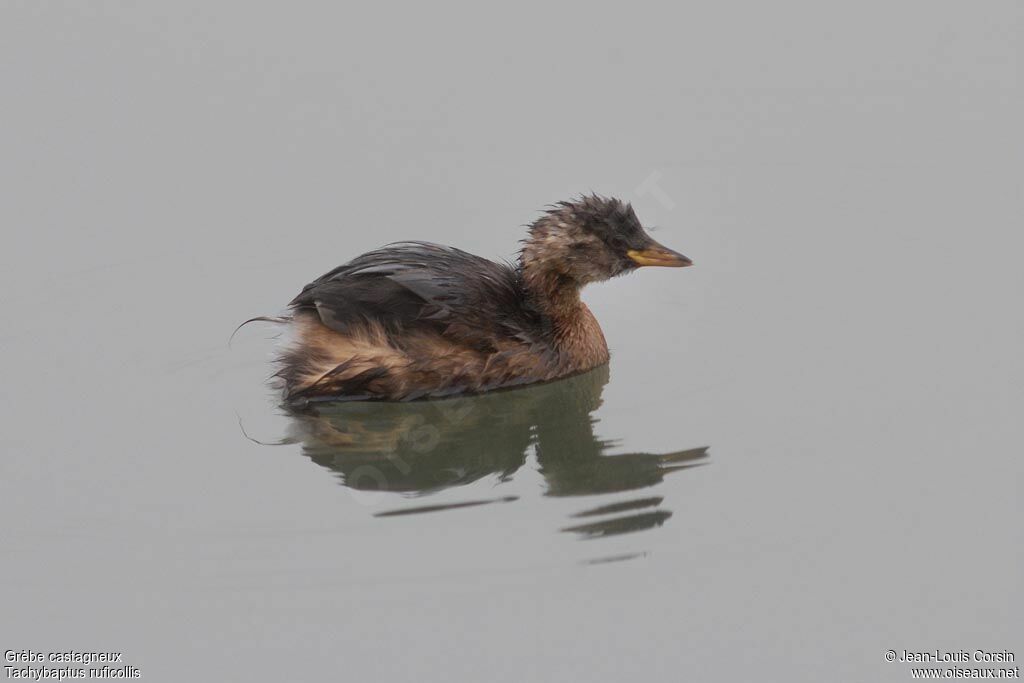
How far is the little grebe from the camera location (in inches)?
313

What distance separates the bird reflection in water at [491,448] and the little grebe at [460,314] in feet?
0.43

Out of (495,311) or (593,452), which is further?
(495,311)

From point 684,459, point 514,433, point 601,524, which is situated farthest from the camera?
point 514,433

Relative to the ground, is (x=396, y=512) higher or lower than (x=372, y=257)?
lower

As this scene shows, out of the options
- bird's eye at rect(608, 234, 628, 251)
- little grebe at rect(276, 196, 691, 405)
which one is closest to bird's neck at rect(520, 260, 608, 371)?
little grebe at rect(276, 196, 691, 405)

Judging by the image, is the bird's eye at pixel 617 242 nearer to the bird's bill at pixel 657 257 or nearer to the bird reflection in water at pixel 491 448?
the bird's bill at pixel 657 257

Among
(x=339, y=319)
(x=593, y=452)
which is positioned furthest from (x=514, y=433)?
(x=339, y=319)

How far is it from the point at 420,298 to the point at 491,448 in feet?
3.29

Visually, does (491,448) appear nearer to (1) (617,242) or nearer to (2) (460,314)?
(2) (460,314)

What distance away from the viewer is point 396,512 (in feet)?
21.8

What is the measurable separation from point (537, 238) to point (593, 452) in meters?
1.52

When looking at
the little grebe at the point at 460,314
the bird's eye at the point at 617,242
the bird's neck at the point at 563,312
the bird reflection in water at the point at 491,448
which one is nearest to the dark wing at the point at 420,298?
the little grebe at the point at 460,314

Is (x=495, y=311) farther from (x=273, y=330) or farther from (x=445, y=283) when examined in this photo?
(x=273, y=330)

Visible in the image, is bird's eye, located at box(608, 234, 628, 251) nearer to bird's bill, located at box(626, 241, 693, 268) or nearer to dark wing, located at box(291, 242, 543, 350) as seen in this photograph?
bird's bill, located at box(626, 241, 693, 268)
